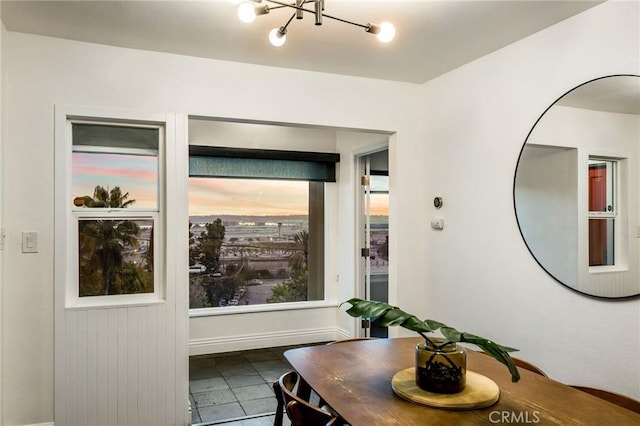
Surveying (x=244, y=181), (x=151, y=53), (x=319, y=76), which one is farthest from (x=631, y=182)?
(x=244, y=181)

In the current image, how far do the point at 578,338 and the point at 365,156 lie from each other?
279cm

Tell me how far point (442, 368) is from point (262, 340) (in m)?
3.38

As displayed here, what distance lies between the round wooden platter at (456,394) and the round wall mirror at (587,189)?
92 cm

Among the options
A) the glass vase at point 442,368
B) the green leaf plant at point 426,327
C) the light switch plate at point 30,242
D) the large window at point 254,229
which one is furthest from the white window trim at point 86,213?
the glass vase at point 442,368

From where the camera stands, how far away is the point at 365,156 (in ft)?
15.5

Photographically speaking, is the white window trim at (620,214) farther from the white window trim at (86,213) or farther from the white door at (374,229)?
the white door at (374,229)

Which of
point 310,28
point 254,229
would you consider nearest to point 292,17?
point 310,28

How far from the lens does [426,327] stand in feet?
5.36

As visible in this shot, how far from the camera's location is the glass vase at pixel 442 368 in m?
1.66

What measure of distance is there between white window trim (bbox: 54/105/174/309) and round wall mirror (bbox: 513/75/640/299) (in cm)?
221

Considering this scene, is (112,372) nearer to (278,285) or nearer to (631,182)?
(278,285)

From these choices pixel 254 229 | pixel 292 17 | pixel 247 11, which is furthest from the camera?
pixel 254 229

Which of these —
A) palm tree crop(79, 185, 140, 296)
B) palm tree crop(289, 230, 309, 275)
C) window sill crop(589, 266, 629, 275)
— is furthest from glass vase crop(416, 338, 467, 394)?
palm tree crop(289, 230, 309, 275)

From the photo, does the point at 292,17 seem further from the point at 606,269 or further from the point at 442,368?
the point at 606,269
